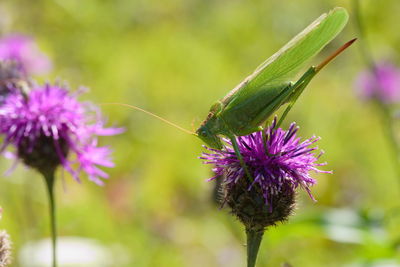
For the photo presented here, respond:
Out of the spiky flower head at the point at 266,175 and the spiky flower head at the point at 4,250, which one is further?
the spiky flower head at the point at 266,175

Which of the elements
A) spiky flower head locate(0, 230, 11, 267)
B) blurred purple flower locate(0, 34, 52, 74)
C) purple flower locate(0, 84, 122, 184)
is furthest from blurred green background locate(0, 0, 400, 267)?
spiky flower head locate(0, 230, 11, 267)

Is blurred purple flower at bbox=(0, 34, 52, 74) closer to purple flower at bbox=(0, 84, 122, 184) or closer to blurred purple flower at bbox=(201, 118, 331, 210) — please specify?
purple flower at bbox=(0, 84, 122, 184)

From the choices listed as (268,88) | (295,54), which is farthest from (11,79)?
(295,54)

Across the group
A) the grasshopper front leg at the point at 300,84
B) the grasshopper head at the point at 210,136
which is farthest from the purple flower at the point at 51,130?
the grasshopper front leg at the point at 300,84

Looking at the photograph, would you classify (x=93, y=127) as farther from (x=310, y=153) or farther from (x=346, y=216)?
(x=346, y=216)

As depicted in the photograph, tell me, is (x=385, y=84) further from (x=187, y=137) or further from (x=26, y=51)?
(x=26, y=51)

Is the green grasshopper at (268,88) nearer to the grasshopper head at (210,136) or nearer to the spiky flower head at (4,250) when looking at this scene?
the grasshopper head at (210,136)

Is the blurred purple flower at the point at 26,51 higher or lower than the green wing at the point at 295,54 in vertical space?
higher
